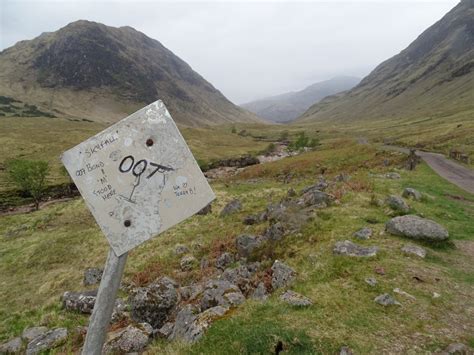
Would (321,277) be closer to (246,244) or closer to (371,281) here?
(371,281)

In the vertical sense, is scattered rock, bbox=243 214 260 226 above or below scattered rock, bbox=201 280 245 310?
below

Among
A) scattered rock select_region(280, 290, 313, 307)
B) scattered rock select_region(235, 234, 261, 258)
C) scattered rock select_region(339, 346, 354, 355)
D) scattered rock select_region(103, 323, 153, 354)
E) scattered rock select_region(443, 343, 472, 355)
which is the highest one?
scattered rock select_region(339, 346, 354, 355)

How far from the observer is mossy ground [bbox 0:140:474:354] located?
7738 millimetres

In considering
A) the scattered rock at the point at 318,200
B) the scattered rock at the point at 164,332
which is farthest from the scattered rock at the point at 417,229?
the scattered rock at the point at 164,332

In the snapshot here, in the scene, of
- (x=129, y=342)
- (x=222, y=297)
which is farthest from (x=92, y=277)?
(x=222, y=297)

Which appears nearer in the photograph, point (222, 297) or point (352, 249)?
point (222, 297)

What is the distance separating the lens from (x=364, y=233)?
14711mm

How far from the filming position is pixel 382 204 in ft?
62.7

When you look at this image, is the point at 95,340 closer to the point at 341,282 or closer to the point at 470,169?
the point at 341,282

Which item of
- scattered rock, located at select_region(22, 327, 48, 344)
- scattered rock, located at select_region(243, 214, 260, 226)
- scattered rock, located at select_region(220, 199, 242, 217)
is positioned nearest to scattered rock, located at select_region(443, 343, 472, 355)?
scattered rock, located at select_region(22, 327, 48, 344)

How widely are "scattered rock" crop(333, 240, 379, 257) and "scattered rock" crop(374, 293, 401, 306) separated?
3.14 meters

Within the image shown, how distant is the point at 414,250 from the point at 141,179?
11.8 meters

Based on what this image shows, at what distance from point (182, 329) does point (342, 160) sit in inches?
2011

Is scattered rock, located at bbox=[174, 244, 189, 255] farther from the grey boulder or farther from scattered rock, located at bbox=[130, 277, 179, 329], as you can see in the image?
scattered rock, located at bbox=[130, 277, 179, 329]
